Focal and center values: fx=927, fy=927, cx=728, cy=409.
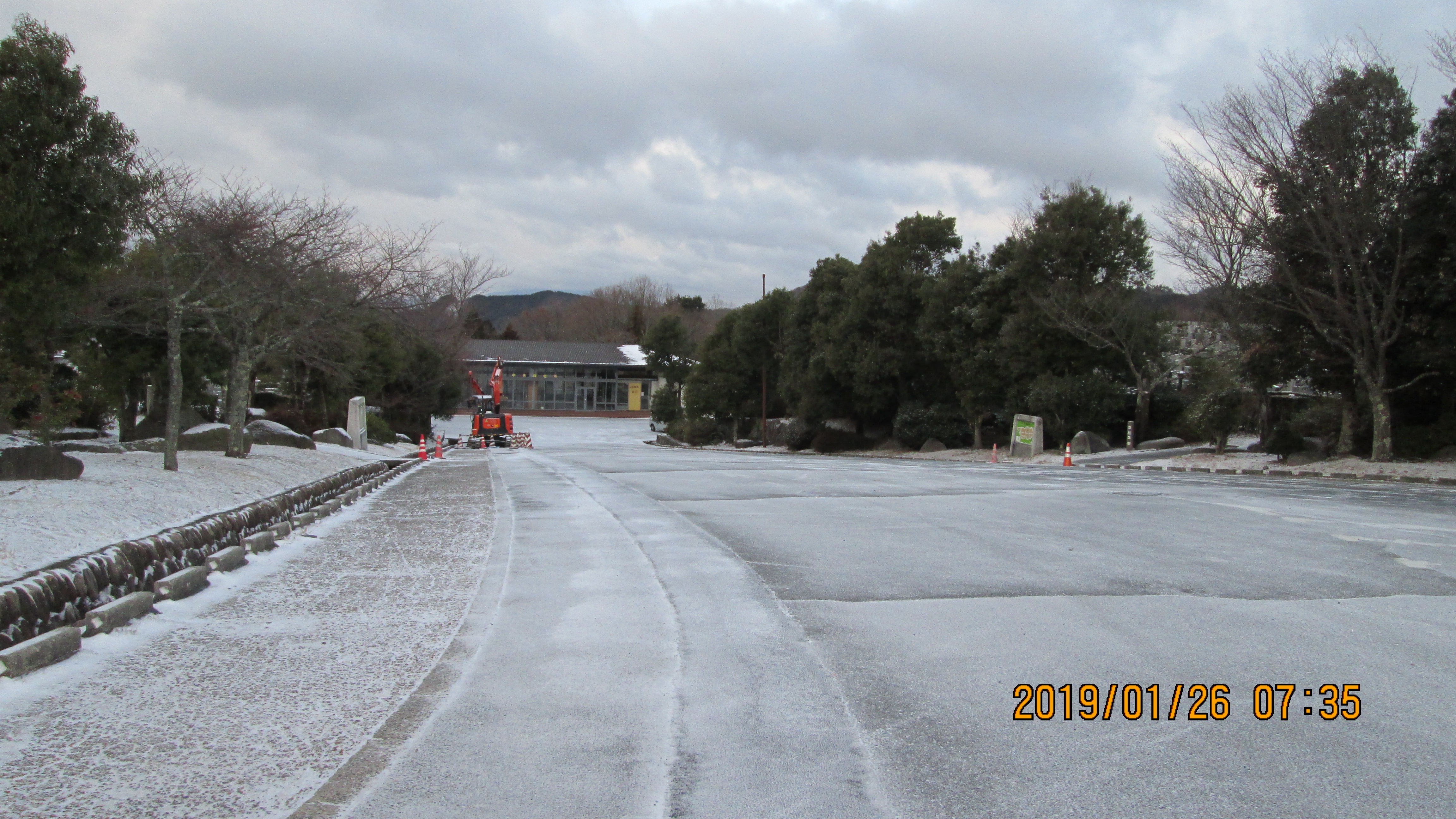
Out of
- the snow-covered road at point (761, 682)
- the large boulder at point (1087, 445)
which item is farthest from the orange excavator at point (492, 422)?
the snow-covered road at point (761, 682)

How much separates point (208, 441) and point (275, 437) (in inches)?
110

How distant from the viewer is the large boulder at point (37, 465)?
7.76 meters

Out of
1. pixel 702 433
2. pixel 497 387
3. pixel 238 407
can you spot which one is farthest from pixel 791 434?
pixel 238 407

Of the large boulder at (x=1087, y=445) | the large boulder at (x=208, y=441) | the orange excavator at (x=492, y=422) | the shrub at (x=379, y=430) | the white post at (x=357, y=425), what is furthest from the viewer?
the orange excavator at (x=492, y=422)

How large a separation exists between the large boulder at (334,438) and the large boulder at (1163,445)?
76.5ft

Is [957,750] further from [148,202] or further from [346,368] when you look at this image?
[346,368]

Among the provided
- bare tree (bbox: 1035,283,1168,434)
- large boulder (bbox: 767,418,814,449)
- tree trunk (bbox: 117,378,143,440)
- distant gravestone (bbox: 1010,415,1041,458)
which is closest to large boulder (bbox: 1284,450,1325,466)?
bare tree (bbox: 1035,283,1168,434)

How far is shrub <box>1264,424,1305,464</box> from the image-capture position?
2441 centimetres

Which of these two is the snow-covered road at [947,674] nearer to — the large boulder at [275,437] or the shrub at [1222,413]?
the large boulder at [275,437]

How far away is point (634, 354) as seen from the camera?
82812 mm

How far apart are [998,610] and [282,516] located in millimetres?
7892

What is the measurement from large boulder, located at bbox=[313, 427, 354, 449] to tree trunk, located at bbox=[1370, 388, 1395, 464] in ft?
80.2

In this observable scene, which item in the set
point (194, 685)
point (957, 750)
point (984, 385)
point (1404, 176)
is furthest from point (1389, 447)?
point (194, 685)

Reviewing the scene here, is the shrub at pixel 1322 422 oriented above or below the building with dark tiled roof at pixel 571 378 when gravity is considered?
below
